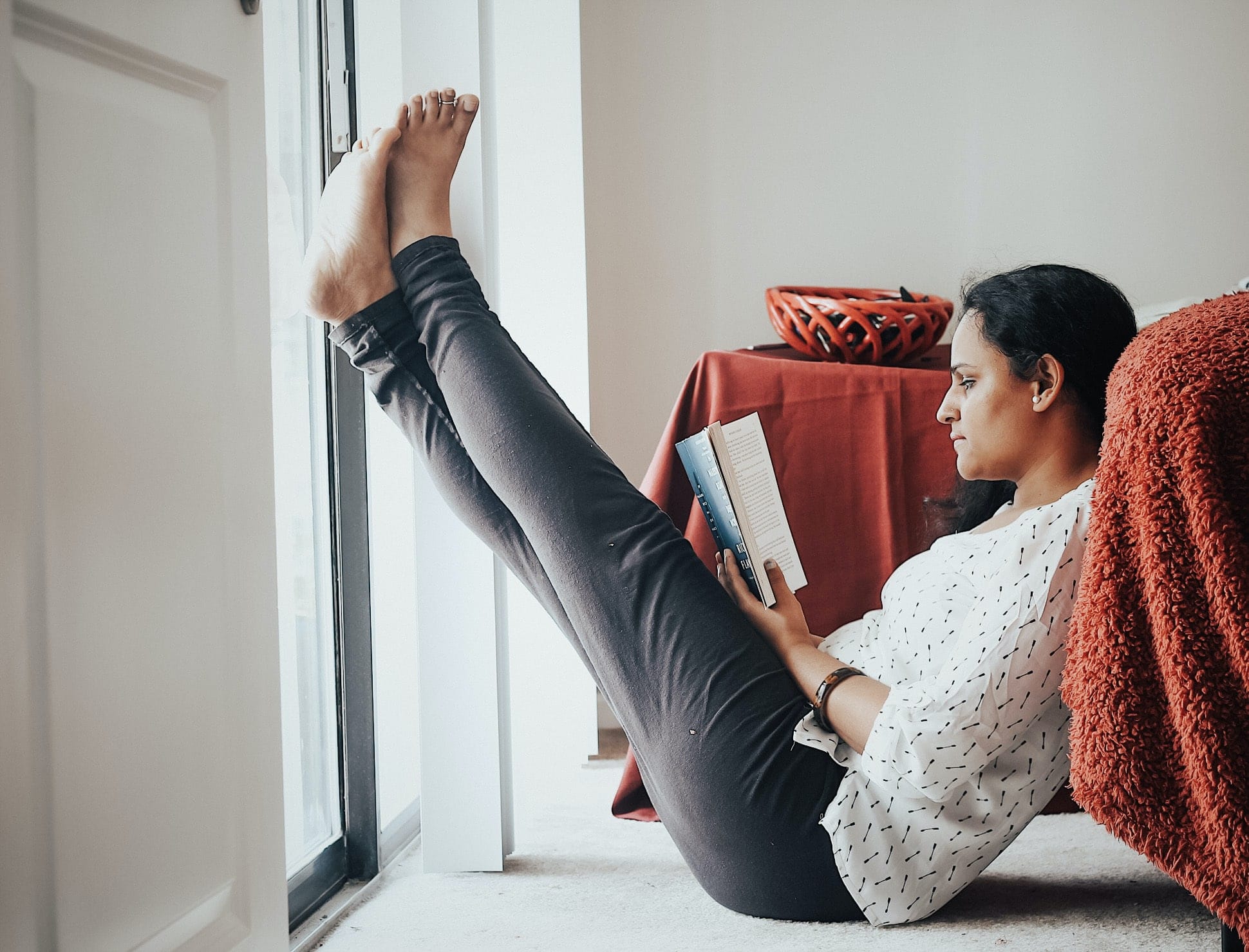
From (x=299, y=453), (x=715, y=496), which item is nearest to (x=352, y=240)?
(x=299, y=453)

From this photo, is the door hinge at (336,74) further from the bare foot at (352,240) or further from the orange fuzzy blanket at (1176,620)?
the orange fuzzy blanket at (1176,620)

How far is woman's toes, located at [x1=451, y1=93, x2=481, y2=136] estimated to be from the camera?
1.09 meters

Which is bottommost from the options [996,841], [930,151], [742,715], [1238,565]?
[996,841]

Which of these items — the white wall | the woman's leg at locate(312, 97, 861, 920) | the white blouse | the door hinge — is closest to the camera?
the white blouse

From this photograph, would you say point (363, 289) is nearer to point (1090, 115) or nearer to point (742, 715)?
point (742, 715)

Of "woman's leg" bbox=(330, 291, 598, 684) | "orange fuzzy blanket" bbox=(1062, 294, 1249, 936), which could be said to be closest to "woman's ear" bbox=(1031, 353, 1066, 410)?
"orange fuzzy blanket" bbox=(1062, 294, 1249, 936)

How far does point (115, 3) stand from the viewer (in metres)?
0.57

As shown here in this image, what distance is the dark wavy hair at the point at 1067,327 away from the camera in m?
0.91

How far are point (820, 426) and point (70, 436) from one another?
0.98 metres

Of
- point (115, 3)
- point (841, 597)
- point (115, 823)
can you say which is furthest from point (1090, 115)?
point (115, 823)

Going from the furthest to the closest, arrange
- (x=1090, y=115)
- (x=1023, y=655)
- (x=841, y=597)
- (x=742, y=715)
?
(x=1090, y=115) → (x=841, y=597) → (x=742, y=715) → (x=1023, y=655)

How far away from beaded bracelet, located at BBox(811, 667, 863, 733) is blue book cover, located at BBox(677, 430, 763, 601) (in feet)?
0.53

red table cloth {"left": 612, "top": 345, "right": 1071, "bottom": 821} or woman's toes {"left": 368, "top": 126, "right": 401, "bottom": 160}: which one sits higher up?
woman's toes {"left": 368, "top": 126, "right": 401, "bottom": 160}

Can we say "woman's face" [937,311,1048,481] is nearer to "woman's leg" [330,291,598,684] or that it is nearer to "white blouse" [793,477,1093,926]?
"white blouse" [793,477,1093,926]
